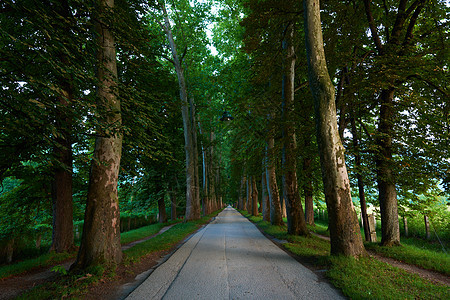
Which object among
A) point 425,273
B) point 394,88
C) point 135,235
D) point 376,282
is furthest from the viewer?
point 135,235

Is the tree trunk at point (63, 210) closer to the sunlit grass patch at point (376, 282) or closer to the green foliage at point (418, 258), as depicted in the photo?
the sunlit grass patch at point (376, 282)

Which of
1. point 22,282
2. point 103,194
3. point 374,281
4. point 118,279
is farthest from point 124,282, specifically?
point 374,281

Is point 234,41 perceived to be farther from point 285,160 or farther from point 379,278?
point 379,278

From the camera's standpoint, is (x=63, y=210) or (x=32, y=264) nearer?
(x=32, y=264)

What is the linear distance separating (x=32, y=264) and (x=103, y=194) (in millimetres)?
3737

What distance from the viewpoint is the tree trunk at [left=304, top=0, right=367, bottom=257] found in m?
5.56

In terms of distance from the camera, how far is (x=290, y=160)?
10188 millimetres

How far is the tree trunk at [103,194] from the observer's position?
532cm

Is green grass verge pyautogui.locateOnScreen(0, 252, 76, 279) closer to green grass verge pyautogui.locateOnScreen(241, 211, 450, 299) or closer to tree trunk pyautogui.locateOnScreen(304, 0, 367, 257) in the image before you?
green grass verge pyautogui.locateOnScreen(241, 211, 450, 299)

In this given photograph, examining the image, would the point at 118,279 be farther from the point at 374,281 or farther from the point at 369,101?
the point at 369,101

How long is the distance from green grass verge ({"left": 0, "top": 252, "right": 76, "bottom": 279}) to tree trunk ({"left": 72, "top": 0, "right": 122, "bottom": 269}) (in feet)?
8.25

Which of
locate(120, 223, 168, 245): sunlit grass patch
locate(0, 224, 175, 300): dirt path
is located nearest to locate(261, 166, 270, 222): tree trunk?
locate(120, 223, 168, 245): sunlit grass patch

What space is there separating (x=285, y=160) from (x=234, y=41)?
1193 centimetres

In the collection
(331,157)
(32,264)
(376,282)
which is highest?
(331,157)
